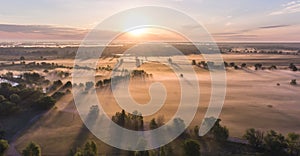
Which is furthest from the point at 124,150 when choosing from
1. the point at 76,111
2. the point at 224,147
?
the point at 76,111

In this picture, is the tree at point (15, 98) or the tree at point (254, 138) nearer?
the tree at point (254, 138)

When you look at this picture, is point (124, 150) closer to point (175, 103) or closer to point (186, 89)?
point (175, 103)

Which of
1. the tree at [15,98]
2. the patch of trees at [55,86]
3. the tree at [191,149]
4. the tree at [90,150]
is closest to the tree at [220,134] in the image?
the tree at [191,149]

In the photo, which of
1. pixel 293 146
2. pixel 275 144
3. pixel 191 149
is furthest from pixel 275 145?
pixel 191 149

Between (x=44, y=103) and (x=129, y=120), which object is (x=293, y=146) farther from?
(x=44, y=103)

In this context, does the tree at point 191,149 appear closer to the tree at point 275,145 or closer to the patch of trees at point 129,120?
the tree at point 275,145

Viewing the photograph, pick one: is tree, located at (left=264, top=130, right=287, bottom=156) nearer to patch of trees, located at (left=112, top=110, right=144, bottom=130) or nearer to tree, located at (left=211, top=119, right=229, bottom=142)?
tree, located at (left=211, top=119, right=229, bottom=142)

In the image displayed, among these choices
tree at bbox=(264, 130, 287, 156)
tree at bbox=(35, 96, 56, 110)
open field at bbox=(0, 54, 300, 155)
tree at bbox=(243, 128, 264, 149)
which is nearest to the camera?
tree at bbox=(264, 130, 287, 156)

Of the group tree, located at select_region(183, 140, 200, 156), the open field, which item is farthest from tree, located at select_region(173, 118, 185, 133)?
tree, located at select_region(183, 140, 200, 156)
